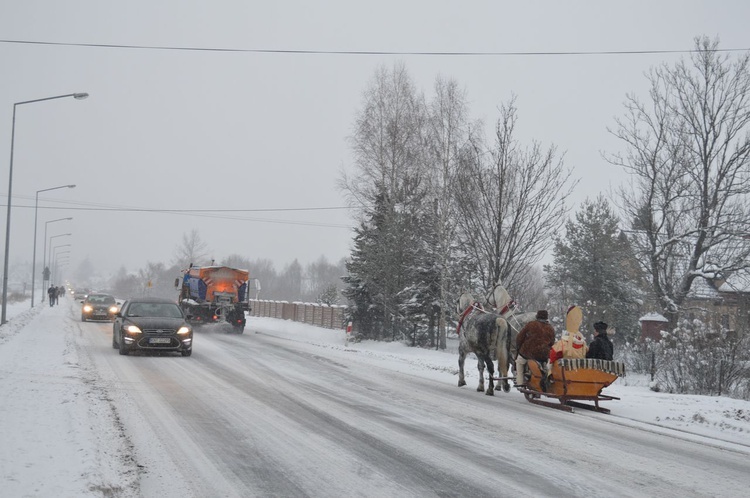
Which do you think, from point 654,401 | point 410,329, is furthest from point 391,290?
point 654,401

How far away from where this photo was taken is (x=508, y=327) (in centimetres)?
1443

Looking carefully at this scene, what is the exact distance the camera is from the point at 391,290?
3158cm

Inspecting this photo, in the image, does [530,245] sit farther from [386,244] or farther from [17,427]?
[17,427]

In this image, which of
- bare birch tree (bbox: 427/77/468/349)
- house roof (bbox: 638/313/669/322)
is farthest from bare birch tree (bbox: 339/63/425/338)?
house roof (bbox: 638/313/669/322)

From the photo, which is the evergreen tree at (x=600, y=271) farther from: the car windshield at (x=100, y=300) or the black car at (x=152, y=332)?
the car windshield at (x=100, y=300)

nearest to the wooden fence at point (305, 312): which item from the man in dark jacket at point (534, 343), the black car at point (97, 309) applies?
the black car at point (97, 309)

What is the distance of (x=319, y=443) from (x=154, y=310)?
12948 mm

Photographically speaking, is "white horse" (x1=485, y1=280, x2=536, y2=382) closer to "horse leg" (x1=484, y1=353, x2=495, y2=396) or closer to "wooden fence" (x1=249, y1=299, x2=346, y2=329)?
"horse leg" (x1=484, y1=353, x2=495, y2=396)

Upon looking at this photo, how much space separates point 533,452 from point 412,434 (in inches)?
64.2

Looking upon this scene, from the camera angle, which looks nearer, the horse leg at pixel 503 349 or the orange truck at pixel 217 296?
the horse leg at pixel 503 349

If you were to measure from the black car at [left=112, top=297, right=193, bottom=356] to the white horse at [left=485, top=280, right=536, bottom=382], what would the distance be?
339 inches

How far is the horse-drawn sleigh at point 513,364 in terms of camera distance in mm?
11953

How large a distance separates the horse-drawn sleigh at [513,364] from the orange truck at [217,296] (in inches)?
752

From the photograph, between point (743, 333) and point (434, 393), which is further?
point (743, 333)
